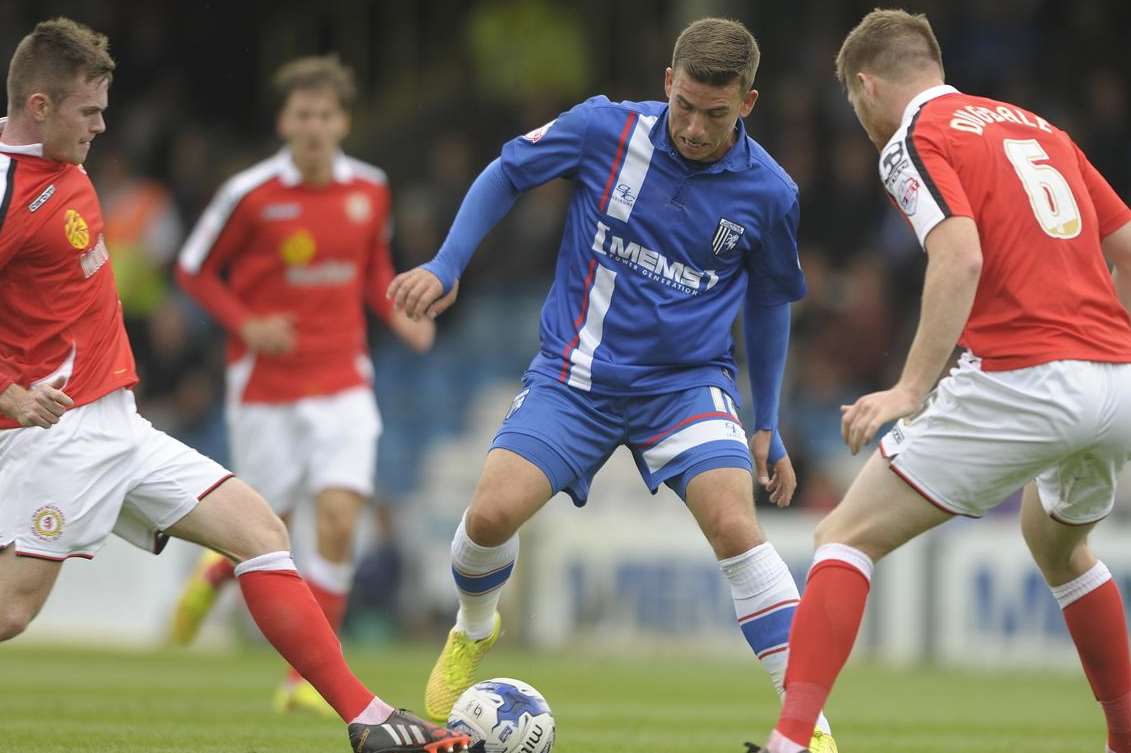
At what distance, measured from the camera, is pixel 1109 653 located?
5.97m

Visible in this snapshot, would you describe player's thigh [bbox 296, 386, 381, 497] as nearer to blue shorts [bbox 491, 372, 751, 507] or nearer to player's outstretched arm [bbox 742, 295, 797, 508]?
blue shorts [bbox 491, 372, 751, 507]

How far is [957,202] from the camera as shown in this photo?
5.19m

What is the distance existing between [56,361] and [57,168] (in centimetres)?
63

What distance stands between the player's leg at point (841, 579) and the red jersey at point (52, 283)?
93.2 inches

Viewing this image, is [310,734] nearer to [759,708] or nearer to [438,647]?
[759,708]

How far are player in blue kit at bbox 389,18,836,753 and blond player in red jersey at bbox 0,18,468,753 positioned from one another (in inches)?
32.5

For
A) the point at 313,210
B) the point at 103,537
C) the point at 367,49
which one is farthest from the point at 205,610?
the point at 367,49

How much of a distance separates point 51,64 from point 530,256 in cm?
1214

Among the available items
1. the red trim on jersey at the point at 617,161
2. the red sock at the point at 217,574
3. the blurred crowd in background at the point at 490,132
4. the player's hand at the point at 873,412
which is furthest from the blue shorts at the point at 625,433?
the blurred crowd in background at the point at 490,132

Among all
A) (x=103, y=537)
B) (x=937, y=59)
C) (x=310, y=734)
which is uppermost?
(x=937, y=59)

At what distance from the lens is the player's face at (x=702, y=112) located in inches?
233

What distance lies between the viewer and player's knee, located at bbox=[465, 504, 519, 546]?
20.0ft

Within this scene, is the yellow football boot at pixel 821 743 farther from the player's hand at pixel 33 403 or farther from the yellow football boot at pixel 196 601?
the yellow football boot at pixel 196 601

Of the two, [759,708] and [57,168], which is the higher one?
[57,168]
